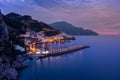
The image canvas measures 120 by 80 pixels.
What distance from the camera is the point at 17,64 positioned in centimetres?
3095

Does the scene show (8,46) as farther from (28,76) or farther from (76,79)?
(76,79)

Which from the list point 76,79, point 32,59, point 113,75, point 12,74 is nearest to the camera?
point 12,74

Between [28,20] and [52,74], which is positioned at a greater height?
[28,20]

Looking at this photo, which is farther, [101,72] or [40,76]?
[101,72]

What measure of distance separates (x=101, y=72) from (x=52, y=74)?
7696mm

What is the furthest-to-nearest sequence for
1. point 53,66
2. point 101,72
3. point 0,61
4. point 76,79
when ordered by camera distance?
point 53,66 → point 101,72 → point 76,79 → point 0,61

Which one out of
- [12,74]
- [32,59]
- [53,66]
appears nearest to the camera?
[12,74]

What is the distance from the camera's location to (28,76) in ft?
94.8

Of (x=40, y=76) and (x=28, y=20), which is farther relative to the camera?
(x=28, y=20)

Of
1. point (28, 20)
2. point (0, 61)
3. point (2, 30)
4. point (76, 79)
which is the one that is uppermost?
point (28, 20)

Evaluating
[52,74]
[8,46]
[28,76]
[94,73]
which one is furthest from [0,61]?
[94,73]

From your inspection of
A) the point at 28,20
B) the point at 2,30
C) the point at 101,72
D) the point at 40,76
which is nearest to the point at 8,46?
the point at 2,30

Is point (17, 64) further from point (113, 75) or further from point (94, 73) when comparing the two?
point (113, 75)

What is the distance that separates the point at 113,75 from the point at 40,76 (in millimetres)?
10346
